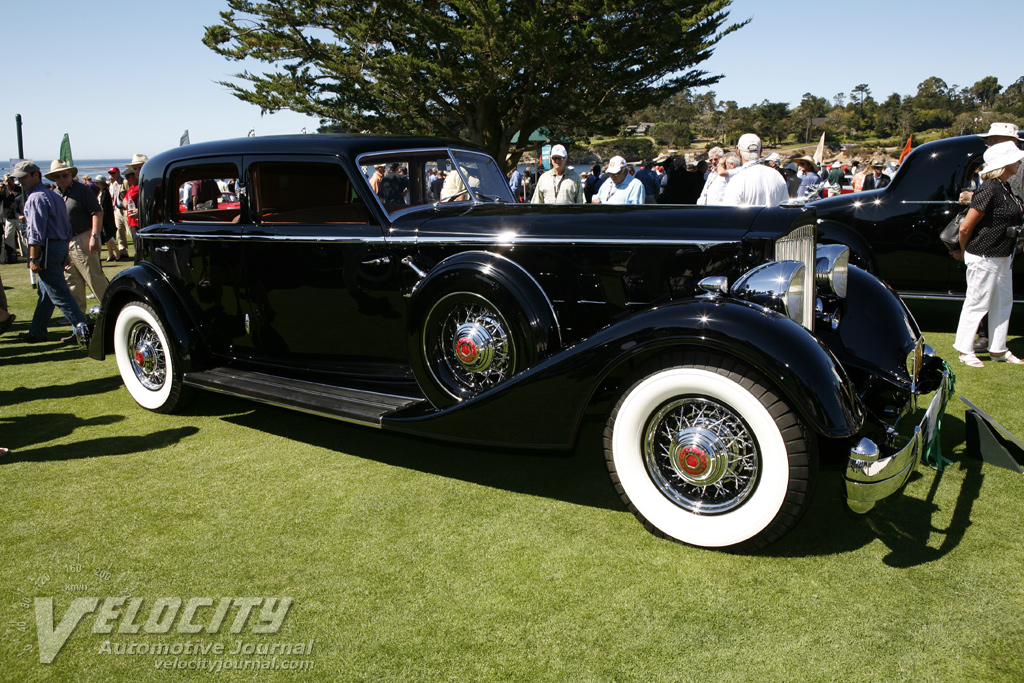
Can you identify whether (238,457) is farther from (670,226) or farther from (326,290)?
(670,226)

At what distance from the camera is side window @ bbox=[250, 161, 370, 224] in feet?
13.9

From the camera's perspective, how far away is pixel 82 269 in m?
7.73

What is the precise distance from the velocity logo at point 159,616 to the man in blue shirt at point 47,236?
488cm

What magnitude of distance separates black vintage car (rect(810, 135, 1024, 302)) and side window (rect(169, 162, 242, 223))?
5165 mm

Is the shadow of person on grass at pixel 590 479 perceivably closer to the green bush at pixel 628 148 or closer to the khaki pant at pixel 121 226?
the khaki pant at pixel 121 226

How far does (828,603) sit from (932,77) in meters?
126

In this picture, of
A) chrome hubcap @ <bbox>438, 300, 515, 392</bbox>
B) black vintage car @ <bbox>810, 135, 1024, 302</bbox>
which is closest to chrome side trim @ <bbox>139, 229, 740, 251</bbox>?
chrome hubcap @ <bbox>438, 300, 515, 392</bbox>

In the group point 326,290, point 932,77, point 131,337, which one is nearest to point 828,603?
point 326,290

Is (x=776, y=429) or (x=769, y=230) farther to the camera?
(x=769, y=230)

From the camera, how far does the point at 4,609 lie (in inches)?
102

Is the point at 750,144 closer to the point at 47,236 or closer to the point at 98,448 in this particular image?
the point at 98,448

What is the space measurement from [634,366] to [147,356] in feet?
12.1

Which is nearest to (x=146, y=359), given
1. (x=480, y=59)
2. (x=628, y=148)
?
(x=480, y=59)

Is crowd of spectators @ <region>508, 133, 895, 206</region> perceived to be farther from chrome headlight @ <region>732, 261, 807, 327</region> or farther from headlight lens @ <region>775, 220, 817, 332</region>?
chrome headlight @ <region>732, 261, 807, 327</region>
